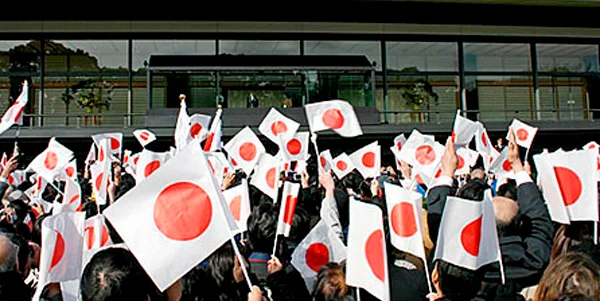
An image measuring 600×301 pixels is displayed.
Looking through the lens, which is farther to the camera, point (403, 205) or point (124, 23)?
point (124, 23)

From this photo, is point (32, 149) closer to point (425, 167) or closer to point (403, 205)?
point (425, 167)

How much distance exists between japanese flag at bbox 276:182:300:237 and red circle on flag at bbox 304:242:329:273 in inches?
8.4

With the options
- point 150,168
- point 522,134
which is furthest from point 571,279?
point 522,134

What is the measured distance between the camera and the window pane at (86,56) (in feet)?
69.9

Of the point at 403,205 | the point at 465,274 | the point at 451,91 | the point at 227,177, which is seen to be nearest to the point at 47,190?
the point at 227,177

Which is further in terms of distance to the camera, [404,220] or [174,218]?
[404,220]

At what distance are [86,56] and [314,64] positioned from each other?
8.12m

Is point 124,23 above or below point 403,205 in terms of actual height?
above

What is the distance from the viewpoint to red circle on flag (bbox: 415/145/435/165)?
352 inches

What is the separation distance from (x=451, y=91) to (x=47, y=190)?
51.8 feet

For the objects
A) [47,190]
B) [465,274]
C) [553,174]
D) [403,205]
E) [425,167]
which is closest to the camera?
[465,274]

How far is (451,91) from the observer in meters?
22.7

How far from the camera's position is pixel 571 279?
2.65m

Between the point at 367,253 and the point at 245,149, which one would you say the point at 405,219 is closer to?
the point at 367,253
